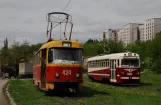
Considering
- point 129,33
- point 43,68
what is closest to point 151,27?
point 129,33

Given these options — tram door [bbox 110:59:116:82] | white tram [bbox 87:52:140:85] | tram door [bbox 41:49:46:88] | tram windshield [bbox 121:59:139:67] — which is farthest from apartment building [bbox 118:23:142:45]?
tram door [bbox 41:49:46:88]

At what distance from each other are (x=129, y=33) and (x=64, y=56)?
6523 cm

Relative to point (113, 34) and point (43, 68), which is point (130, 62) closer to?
point (43, 68)

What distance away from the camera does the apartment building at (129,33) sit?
7894cm

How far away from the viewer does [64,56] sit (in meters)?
19.5

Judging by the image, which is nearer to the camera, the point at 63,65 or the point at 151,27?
the point at 63,65

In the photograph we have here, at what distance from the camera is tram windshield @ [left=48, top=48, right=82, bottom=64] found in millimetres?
19484

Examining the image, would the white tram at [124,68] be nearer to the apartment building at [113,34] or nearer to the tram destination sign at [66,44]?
the tram destination sign at [66,44]

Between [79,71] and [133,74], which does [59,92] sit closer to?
[79,71]

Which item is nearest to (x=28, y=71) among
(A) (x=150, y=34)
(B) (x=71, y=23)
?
(A) (x=150, y=34)

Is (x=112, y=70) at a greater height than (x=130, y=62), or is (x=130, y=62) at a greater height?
(x=130, y=62)

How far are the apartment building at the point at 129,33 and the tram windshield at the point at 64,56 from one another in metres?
58.2

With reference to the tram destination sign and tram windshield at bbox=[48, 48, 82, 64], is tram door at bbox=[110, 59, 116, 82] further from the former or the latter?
Answer: the tram destination sign

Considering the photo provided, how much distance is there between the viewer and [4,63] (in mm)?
91625
